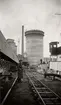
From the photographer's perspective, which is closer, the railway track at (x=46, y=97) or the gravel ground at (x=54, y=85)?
the railway track at (x=46, y=97)

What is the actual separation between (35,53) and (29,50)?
9.88 ft

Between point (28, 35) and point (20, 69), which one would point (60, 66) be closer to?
point (20, 69)

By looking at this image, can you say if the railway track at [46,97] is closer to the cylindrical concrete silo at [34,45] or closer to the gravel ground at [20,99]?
the gravel ground at [20,99]

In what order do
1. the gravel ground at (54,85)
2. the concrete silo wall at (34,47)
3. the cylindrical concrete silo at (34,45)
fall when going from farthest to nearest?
the cylindrical concrete silo at (34,45) < the concrete silo wall at (34,47) < the gravel ground at (54,85)

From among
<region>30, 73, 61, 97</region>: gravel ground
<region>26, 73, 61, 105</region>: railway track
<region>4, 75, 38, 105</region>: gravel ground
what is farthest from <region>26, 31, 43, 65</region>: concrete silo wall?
<region>4, 75, 38, 105</region>: gravel ground

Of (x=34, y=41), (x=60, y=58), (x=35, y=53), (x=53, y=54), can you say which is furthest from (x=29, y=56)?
(x=60, y=58)

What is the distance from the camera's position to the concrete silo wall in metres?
56.1

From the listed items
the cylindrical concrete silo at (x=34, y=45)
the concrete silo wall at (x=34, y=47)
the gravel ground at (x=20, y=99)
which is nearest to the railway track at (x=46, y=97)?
the gravel ground at (x=20, y=99)

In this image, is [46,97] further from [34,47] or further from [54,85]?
[34,47]

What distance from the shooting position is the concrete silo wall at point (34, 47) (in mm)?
56103

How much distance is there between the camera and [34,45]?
57.7m

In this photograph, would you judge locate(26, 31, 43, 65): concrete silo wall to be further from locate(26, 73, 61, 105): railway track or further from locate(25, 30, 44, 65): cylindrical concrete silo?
locate(26, 73, 61, 105): railway track

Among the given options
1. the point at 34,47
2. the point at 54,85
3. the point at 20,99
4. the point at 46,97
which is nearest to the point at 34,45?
the point at 34,47

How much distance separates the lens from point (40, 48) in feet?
190
